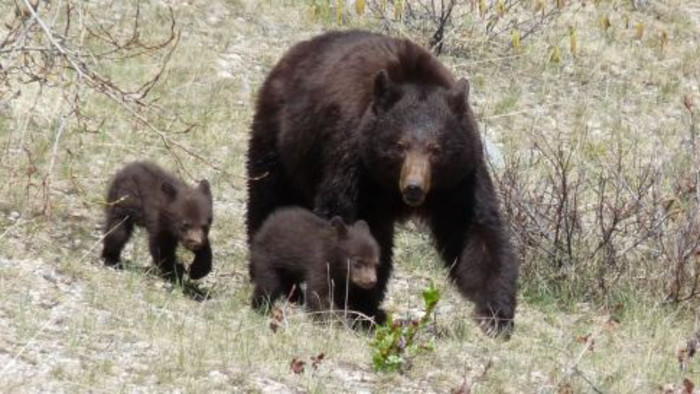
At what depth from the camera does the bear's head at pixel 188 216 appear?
8742 mm

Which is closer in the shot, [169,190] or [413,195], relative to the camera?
[413,195]

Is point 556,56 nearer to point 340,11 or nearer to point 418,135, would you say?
point 340,11

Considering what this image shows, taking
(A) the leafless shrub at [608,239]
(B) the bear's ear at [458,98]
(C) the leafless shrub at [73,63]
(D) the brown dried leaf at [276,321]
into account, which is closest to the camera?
(D) the brown dried leaf at [276,321]

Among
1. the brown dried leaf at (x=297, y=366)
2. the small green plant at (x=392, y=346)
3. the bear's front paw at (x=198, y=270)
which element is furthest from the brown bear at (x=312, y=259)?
the brown dried leaf at (x=297, y=366)


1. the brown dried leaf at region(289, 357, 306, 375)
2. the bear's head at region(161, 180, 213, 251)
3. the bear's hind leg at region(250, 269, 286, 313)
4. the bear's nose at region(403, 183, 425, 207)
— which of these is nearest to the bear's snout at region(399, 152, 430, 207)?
the bear's nose at region(403, 183, 425, 207)

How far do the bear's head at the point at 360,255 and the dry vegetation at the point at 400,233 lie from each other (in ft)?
1.31

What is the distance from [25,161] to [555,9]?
8.40 metres

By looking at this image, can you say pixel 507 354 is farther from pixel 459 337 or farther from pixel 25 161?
pixel 25 161

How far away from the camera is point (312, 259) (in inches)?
323

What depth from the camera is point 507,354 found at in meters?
7.55

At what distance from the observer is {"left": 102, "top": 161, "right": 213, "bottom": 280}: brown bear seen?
8766 millimetres

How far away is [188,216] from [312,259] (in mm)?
989

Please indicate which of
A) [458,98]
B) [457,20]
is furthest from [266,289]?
[457,20]

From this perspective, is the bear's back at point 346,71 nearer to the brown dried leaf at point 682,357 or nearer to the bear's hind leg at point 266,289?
the bear's hind leg at point 266,289
